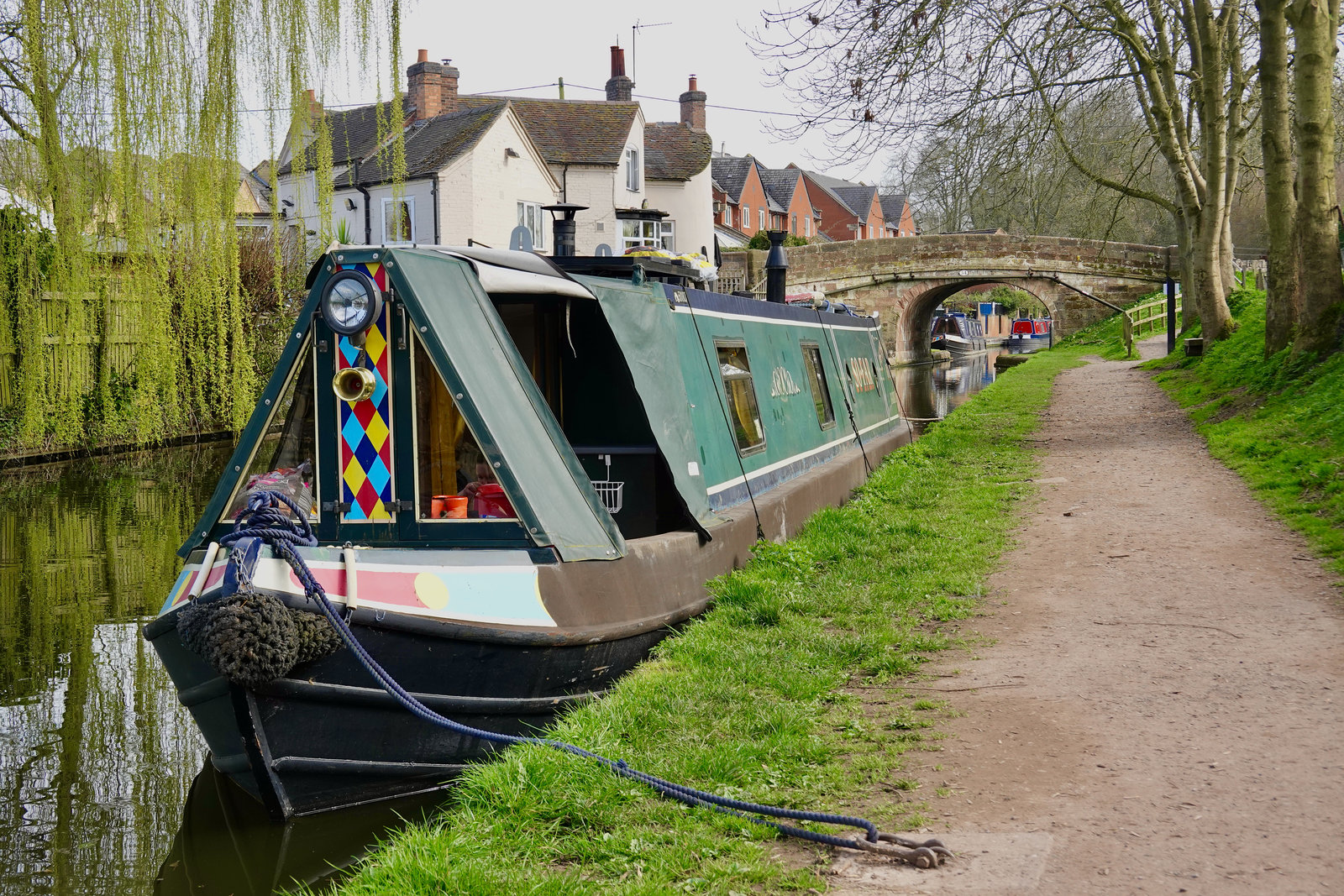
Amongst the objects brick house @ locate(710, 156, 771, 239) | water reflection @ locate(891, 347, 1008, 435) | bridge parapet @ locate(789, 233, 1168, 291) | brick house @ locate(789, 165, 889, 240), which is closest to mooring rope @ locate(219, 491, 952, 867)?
water reflection @ locate(891, 347, 1008, 435)

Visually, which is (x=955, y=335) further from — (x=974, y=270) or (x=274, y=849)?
(x=274, y=849)

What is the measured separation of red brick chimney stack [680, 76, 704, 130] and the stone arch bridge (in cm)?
1232

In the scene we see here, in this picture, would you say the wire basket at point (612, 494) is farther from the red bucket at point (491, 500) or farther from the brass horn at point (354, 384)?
the brass horn at point (354, 384)

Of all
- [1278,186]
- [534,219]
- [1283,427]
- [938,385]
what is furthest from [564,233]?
[534,219]

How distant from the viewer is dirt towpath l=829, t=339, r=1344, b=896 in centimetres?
310

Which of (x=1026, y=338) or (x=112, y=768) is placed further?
(x=1026, y=338)

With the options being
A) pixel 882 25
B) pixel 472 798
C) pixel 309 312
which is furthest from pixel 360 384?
pixel 882 25

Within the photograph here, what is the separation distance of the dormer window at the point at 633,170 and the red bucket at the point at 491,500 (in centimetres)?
3463

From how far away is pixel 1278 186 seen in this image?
41.9 ft

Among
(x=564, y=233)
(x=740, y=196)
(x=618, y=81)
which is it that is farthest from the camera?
(x=740, y=196)

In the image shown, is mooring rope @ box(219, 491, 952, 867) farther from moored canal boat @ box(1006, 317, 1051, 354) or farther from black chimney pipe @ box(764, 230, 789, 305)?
moored canal boat @ box(1006, 317, 1051, 354)

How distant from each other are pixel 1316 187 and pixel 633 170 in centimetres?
2945

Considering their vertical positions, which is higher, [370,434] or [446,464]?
[370,434]

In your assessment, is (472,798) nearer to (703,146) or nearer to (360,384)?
(360,384)
